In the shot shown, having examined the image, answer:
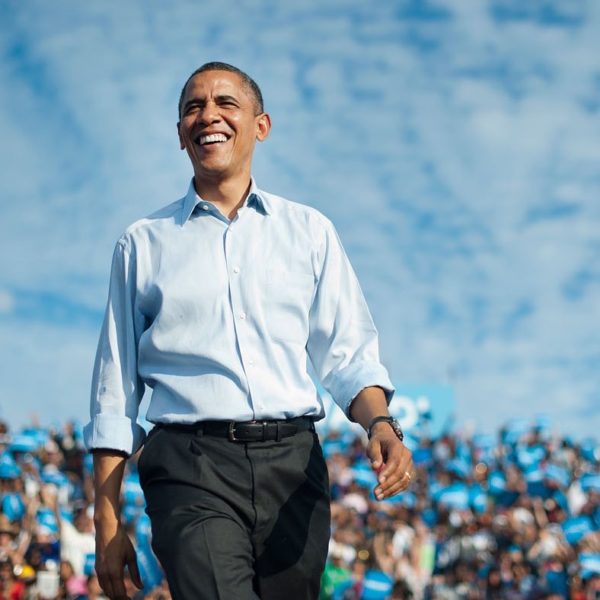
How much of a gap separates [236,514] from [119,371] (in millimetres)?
531

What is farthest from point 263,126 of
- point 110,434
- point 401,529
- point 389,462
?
point 401,529

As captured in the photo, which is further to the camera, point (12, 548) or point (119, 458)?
point (12, 548)

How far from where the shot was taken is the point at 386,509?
13.3 m

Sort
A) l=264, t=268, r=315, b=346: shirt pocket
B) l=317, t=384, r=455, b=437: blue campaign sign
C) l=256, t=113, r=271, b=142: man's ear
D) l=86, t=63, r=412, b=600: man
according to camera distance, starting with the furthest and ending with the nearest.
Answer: l=317, t=384, r=455, b=437: blue campaign sign, l=256, t=113, r=271, b=142: man's ear, l=264, t=268, r=315, b=346: shirt pocket, l=86, t=63, r=412, b=600: man

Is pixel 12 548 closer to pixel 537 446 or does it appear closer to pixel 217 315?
pixel 217 315

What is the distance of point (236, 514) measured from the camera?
7.97 feet

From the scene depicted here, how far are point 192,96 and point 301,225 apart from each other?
481 millimetres

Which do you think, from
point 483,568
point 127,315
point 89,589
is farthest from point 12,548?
point 127,315

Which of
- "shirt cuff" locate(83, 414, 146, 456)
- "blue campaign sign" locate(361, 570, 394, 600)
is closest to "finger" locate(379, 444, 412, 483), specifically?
"shirt cuff" locate(83, 414, 146, 456)

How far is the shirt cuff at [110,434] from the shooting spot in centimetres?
254

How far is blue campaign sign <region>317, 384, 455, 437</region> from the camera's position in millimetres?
21219

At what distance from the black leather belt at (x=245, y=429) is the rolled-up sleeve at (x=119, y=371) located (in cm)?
15

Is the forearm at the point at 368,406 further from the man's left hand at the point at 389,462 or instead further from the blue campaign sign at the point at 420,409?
the blue campaign sign at the point at 420,409

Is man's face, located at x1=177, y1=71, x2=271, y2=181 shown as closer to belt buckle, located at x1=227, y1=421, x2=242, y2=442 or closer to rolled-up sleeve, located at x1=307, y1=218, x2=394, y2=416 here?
rolled-up sleeve, located at x1=307, y1=218, x2=394, y2=416
